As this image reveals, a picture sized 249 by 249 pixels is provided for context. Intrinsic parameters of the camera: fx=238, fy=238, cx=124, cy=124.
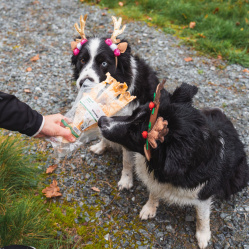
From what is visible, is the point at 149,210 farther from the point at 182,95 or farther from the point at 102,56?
the point at 102,56

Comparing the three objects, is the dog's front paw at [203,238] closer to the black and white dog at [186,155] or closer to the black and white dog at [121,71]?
the black and white dog at [186,155]

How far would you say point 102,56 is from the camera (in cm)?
291

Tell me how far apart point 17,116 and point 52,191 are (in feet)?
4.36

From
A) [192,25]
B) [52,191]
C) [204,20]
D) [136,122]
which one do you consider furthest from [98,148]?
[204,20]

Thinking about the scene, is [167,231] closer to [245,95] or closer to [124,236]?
[124,236]

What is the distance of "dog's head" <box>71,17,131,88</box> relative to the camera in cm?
290

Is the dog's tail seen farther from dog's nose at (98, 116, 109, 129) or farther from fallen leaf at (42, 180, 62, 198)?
fallen leaf at (42, 180, 62, 198)

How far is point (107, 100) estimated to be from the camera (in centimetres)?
231

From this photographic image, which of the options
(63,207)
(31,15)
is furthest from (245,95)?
(31,15)

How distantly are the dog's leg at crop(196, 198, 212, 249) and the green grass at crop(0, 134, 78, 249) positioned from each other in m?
1.42

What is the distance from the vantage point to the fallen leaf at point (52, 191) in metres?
2.98

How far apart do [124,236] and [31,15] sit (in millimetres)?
6255

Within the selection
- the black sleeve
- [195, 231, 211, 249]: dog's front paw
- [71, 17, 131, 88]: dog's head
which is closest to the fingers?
the black sleeve

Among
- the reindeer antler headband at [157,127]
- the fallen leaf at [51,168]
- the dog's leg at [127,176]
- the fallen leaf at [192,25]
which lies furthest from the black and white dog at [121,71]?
the fallen leaf at [192,25]
